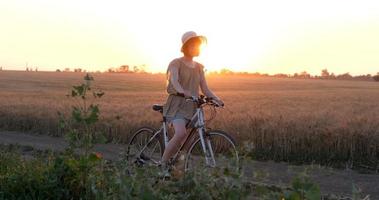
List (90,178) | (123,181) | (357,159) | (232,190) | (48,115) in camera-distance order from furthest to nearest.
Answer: (48,115), (357,159), (90,178), (123,181), (232,190)

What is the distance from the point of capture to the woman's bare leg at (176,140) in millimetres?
8742

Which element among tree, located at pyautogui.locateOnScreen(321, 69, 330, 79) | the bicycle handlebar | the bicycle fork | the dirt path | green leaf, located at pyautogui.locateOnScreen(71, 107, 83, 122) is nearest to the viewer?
green leaf, located at pyautogui.locateOnScreen(71, 107, 83, 122)

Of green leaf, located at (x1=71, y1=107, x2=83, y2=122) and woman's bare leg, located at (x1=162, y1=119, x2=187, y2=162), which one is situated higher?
green leaf, located at (x1=71, y1=107, x2=83, y2=122)

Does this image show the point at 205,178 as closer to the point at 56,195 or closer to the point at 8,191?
the point at 56,195

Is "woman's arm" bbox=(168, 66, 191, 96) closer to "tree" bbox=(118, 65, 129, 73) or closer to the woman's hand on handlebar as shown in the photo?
the woman's hand on handlebar

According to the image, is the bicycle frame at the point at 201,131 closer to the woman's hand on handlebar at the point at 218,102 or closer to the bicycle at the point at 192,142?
the bicycle at the point at 192,142

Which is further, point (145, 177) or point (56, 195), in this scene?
point (56, 195)

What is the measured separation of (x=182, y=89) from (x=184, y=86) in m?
0.27

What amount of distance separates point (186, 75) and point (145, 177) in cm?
391

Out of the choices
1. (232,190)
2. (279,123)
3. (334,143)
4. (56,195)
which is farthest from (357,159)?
(232,190)

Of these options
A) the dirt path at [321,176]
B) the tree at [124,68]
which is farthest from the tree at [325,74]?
the dirt path at [321,176]

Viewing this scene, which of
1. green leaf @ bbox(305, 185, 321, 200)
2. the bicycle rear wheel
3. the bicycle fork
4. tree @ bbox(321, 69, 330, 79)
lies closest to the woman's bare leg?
the bicycle fork

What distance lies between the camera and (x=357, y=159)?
13.2m

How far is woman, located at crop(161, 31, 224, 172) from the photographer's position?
864 cm
